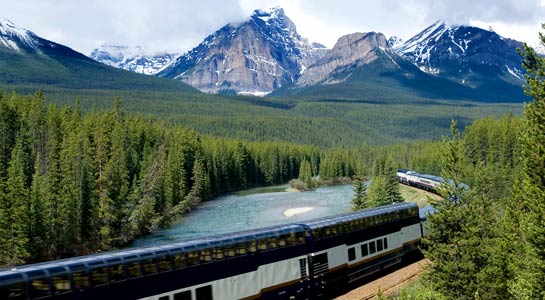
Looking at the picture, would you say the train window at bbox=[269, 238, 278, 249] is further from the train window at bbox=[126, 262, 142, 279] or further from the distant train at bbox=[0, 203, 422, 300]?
the train window at bbox=[126, 262, 142, 279]

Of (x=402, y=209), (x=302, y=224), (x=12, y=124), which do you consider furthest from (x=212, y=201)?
(x=302, y=224)

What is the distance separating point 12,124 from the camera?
312 ft

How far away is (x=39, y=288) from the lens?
20.6 metres

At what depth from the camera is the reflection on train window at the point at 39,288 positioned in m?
20.4

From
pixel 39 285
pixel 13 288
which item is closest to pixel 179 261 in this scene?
pixel 39 285

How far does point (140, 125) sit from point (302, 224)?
9043cm

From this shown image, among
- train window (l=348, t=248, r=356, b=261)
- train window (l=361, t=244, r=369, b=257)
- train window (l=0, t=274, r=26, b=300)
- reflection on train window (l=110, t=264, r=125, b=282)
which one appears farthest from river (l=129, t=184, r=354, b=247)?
train window (l=0, t=274, r=26, b=300)

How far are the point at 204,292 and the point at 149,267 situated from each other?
11.5ft

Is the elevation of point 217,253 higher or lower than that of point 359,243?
higher

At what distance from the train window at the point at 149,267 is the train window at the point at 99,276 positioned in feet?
6.63

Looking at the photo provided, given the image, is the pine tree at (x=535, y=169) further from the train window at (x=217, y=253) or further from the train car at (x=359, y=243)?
the train window at (x=217, y=253)

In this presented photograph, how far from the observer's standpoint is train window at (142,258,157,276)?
2466 centimetres

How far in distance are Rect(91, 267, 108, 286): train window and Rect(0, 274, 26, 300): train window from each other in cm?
303

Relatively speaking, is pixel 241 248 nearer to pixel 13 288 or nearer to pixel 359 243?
pixel 13 288
